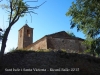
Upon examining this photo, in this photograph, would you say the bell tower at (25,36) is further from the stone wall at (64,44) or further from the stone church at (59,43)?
the stone wall at (64,44)

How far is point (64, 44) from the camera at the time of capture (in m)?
34.8

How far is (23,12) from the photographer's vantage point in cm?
1409

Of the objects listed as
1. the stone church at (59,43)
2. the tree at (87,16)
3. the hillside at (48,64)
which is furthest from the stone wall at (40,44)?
the hillside at (48,64)

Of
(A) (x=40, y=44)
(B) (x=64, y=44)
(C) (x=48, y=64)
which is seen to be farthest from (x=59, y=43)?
(C) (x=48, y=64)

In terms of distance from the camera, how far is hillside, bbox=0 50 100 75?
1191 cm

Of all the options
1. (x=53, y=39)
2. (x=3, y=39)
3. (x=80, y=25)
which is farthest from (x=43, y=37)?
(x=3, y=39)

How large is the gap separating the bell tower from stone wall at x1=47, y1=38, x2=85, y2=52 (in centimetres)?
816

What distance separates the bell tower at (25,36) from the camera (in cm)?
4019

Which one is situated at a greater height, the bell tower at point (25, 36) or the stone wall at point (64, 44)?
the bell tower at point (25, 36)

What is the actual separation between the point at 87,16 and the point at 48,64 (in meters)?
7.99

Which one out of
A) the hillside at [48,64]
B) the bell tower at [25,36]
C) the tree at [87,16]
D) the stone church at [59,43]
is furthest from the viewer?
the bell tower at [25,36]

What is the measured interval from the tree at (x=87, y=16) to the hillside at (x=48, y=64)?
4.14 m

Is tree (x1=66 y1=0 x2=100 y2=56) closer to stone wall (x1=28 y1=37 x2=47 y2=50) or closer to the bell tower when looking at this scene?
stone wall (x1=28 y1=37 x2=47 y2=50)

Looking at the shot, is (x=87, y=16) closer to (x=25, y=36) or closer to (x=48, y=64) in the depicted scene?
(x=48, y=64)
